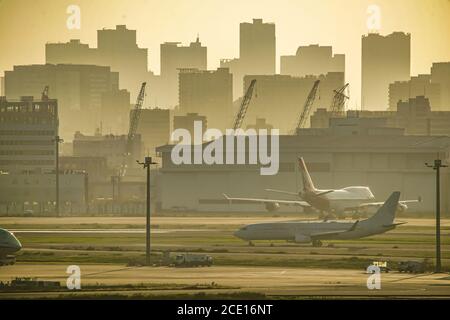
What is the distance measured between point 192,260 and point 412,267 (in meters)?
21.6

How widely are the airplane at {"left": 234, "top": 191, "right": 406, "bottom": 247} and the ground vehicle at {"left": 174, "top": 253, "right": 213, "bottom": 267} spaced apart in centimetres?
2393

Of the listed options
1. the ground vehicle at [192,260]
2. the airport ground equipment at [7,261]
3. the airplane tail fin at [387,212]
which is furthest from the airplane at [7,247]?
the airplane tail fin at [387,212]

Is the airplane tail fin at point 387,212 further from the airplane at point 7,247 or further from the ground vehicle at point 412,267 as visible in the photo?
the airplane at point 7,247

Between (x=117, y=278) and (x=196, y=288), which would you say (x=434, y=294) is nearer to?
(x=196, y=288)

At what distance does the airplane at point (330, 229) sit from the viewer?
14400 cm

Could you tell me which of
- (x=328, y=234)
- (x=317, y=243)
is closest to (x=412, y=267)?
(x=328, y=234)

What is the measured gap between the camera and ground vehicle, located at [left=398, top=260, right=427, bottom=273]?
4510 inches

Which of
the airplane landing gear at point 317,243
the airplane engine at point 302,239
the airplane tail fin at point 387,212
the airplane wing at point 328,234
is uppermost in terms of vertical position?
the airplane tail fin at point 387,212

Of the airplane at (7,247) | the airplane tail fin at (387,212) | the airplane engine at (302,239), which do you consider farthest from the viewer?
the airplane engine at (302,239)

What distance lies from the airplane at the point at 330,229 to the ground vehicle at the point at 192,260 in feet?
78.5
